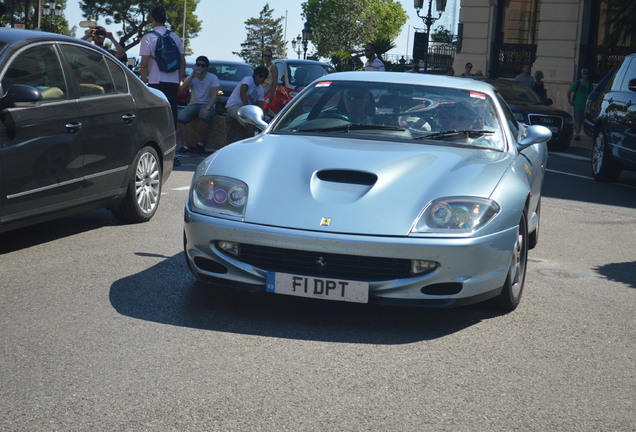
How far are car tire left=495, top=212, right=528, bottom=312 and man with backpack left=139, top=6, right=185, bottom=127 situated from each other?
8.09m

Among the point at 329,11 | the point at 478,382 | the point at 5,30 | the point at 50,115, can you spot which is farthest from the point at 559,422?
the point at 329,11

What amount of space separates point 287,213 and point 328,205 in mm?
223

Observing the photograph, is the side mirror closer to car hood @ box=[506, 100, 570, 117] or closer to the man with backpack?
the man with backpack

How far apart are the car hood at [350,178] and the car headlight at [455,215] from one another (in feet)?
0.14

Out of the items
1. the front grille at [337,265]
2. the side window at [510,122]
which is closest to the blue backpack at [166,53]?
the side window at [510,122]

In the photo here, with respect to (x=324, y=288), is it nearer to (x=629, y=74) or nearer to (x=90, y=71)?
(x=90, y=71)

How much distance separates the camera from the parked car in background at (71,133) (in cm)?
696

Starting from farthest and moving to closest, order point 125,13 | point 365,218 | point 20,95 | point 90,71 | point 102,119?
point 125,13
point 90,71
point 102,119
point 20,95
point 365,218

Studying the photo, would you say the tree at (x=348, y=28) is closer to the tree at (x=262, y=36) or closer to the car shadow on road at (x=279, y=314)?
the tree at (x=262, y=36)

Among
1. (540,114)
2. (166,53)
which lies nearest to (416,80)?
(166,53)

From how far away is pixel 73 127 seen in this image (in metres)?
7.58

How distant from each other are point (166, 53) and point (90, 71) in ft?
17.9

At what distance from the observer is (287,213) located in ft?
18.4

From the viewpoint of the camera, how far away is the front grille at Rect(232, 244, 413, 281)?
551cm
